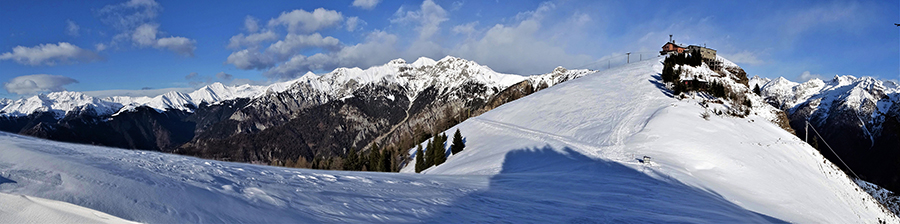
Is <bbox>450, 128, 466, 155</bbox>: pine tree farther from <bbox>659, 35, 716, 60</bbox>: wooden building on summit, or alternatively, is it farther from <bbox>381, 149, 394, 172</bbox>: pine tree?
<bbox>659, 35, 716, 60</bbox>: wooden building on summit

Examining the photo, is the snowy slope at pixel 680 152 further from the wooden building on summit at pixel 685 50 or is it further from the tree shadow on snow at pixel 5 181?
the wooden building on summit at pixel 685 50

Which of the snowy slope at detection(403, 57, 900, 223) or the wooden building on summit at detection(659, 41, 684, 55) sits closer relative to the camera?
the snowy slope at detection(403, 57, 900, 223)

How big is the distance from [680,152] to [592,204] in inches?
738

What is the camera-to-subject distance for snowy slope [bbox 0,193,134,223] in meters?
3.41

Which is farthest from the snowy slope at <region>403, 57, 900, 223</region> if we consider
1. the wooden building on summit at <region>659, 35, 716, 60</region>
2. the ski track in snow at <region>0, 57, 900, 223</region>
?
the wooden building on summit at <region>659, 35, 716, 60</region>

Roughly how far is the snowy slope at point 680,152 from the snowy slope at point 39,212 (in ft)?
43.6

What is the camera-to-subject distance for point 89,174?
4723 millimetres

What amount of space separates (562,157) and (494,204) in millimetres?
17677

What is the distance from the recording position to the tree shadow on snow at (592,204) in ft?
28.0

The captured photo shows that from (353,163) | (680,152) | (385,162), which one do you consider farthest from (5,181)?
(353,163)

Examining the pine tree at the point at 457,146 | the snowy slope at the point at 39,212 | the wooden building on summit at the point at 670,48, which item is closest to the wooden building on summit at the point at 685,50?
the wooden building on summit at the point at 670,48

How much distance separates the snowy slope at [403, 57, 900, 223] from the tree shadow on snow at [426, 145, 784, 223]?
1.15 meters

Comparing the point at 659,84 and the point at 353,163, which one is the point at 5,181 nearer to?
the point at 353,163

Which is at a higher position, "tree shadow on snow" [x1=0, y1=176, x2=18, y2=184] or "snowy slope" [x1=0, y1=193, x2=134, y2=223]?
"tree shadow on snow" [x1=0, y1=176, x2=18, y2=184]
